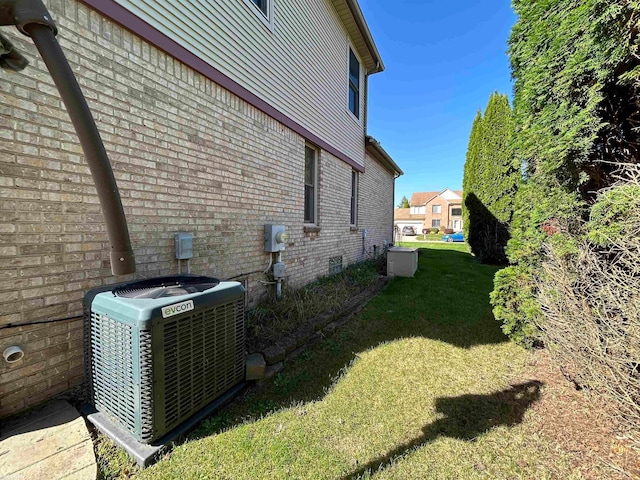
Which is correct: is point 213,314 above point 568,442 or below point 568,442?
above

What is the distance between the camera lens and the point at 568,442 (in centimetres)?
215

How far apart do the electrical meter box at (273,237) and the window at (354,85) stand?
5.95 m

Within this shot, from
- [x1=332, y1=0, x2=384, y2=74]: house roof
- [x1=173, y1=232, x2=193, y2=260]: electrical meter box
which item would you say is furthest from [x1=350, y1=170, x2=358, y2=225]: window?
[x1=173, y1=232, x2=193, y2=260]: electrical meter box

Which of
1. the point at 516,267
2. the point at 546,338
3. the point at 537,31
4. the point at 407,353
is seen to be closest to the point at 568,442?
the point at 546,338

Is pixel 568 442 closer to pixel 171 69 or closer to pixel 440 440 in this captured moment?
pixel 440 440

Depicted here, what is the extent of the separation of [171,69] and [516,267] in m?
4.78

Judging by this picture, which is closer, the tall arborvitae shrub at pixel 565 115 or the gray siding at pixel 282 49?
the tall arborvitae shrub at pixel 565 115

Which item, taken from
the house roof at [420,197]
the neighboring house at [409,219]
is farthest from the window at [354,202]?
the house roof at [420,197]

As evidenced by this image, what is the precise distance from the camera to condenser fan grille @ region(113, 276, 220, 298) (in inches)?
83.9

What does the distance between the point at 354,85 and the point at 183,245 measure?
7.93 m

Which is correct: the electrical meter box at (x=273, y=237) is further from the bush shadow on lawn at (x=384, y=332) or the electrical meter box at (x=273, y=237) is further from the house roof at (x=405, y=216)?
the house roof at (x=405, y=216)

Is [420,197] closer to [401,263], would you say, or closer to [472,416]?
[401,263]

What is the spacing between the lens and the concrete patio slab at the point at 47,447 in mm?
1651

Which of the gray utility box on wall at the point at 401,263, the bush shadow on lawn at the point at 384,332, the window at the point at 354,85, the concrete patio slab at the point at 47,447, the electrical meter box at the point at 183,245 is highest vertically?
the window at the point at 354,85
